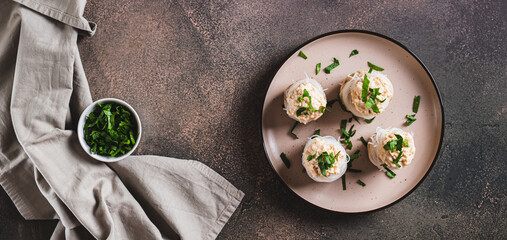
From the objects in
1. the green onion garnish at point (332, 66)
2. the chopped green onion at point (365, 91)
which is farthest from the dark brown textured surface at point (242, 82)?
the chopped green onion at point (365, 91)

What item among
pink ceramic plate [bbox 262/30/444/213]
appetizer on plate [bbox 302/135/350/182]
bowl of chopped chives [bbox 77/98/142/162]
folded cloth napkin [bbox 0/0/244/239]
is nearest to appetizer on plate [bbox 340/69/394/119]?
pink ceramic plate [bbox 262/30/444/213]

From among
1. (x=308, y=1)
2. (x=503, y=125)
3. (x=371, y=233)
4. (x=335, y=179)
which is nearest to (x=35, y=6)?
(x=308, y=1)

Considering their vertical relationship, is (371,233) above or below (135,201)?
below

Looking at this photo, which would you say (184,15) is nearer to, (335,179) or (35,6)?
(35,6)

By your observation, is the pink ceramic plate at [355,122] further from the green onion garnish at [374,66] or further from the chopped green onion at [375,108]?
the chopped green onion at [375,108]

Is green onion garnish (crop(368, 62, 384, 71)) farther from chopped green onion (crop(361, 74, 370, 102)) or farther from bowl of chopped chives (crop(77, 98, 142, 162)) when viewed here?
bowl of chopped chives (crop(77, 98, 142, 162))

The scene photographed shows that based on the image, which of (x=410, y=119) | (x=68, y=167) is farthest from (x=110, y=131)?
(x=410, y=119)

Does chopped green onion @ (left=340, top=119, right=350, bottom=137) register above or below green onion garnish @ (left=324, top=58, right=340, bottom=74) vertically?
below
